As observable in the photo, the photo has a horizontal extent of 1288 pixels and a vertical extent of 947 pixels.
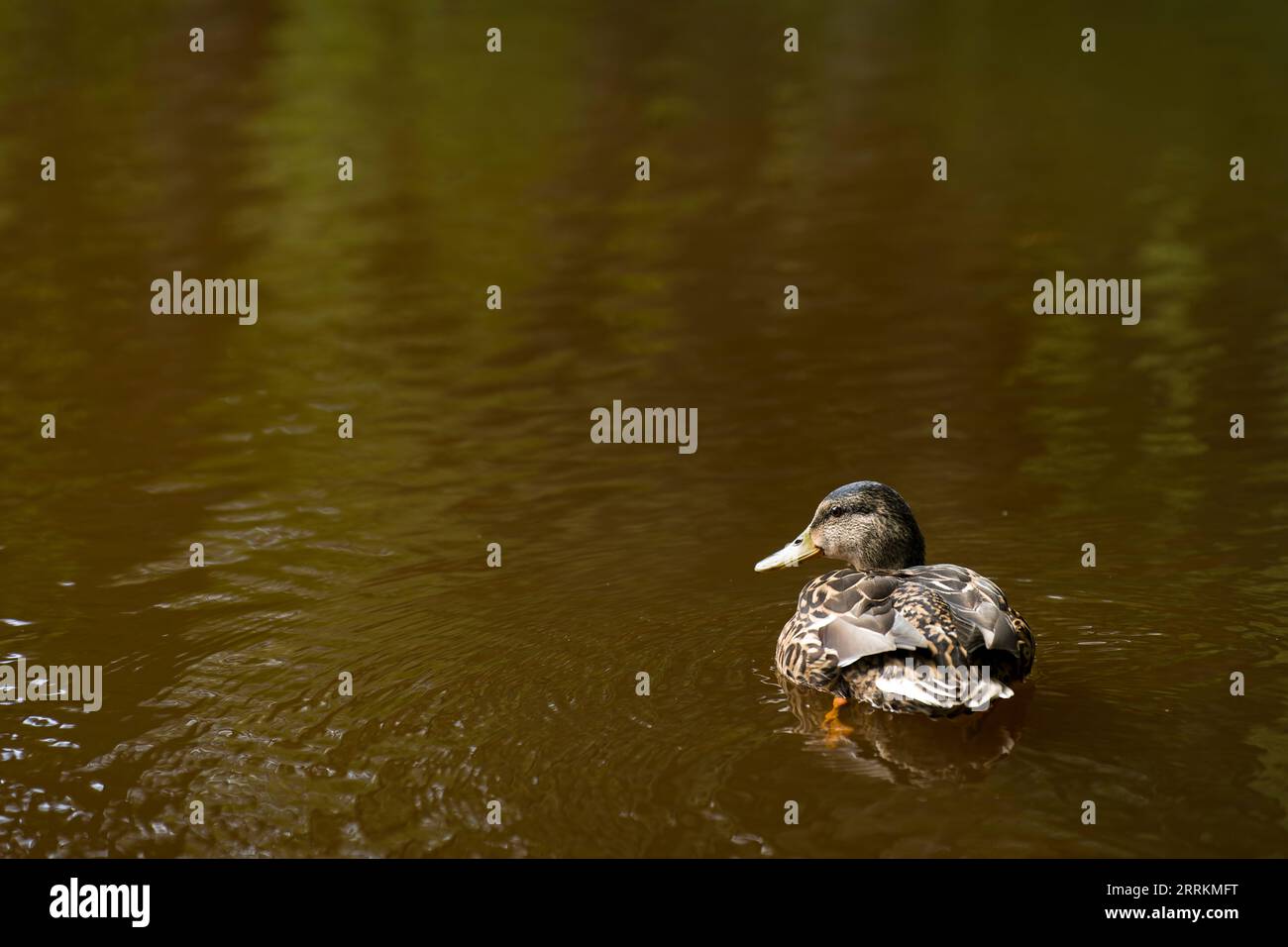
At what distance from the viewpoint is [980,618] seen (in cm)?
630

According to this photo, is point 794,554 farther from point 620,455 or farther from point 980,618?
point 620,455

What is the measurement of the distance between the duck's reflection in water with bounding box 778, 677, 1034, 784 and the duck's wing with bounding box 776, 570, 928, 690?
165mm

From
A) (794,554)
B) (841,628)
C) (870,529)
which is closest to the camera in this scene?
(841,628)

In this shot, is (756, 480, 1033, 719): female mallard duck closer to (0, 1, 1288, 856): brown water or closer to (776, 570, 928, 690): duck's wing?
(776, 570, 928, 690): duck's wing

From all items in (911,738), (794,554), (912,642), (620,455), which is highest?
(620,455)

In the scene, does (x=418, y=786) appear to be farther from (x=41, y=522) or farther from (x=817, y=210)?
(x=817, y=210)

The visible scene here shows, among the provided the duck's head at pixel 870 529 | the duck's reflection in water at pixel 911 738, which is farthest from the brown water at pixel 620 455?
the duck's head at pixel 870 529

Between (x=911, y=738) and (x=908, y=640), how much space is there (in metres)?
0.39

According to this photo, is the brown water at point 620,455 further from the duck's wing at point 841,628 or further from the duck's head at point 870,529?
the duck's head at point 870,529

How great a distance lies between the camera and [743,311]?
42.7 feet

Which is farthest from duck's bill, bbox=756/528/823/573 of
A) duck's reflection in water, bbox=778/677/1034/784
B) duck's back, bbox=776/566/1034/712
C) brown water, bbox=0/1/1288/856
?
duck's reflection in water, bbox=778/677/1034/784

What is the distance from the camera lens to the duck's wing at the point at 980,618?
20.4 ft

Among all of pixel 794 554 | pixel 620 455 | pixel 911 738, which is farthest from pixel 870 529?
pixel 620 455

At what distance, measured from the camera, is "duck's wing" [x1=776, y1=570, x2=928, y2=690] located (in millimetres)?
6285
